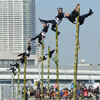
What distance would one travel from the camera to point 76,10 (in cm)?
2359

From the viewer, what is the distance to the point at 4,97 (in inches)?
1801

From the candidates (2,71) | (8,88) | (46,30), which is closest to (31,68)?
(2,71)

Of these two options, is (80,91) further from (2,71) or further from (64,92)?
(2,71)

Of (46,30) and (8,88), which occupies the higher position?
(46,30)

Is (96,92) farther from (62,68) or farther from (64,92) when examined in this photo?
(62,68)

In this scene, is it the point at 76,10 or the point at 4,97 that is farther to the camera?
the point at 4,97

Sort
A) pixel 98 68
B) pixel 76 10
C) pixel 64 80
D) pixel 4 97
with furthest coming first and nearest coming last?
1. pixel 98 68
2. pixel 64 80
3. pixel 4 97
4. pixel 76 10

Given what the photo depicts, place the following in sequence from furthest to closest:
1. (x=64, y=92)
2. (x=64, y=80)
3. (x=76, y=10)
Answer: (x=64, y=80) → (x=64, y=92) → (x=76, y=10)

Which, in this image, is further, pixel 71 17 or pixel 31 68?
pixel 31 68

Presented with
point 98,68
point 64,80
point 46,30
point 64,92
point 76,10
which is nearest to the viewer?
point 76,10

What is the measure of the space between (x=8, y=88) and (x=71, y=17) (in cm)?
2329

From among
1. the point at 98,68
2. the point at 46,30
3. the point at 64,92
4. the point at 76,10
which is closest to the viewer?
the point at 76,10

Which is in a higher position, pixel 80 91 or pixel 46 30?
pixel 46 30

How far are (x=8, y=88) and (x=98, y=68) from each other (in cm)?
11134
